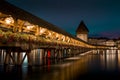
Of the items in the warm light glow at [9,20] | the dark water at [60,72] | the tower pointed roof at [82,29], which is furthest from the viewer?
the tower pointed roof at [82,29]

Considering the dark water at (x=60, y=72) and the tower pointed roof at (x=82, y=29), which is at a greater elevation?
the tower pointed roof at (x=82, y=29)

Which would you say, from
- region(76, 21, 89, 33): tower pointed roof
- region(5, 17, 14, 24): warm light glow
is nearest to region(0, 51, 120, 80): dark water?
region(5, 17, 14, 24): warm light glow

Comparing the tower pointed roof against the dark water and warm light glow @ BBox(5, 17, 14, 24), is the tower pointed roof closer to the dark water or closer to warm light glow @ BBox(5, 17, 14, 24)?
the dark water

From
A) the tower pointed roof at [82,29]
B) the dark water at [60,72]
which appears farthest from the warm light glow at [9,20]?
the tower pointed roof at [82,29]

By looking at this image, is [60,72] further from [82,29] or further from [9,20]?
[82,29]

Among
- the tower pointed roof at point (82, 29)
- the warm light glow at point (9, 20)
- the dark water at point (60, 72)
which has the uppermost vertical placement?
the tower pointed roof at point (82, 29)

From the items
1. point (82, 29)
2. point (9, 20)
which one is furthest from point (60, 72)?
point (82, 29)

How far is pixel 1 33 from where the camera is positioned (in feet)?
51.1

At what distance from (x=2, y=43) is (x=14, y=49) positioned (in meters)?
5.40

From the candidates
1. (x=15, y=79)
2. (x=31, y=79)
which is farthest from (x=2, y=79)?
(x=31, y=79)

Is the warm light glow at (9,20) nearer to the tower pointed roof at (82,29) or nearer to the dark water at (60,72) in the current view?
the dark water at (60,72)

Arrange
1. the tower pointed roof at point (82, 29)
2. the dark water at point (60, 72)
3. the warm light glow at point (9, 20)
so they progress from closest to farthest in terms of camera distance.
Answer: the dark water at point (60, 72) < the warm light glow at point (9, 20) < the tower pointed roof at point (82, 29)

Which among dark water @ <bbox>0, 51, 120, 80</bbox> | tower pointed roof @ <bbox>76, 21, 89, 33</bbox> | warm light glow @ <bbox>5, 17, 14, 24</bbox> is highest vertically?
tower pointed roof @ <bbox>76, 21, 89, 33</bbox>

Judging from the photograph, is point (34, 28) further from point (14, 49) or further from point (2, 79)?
point (2, 79)
